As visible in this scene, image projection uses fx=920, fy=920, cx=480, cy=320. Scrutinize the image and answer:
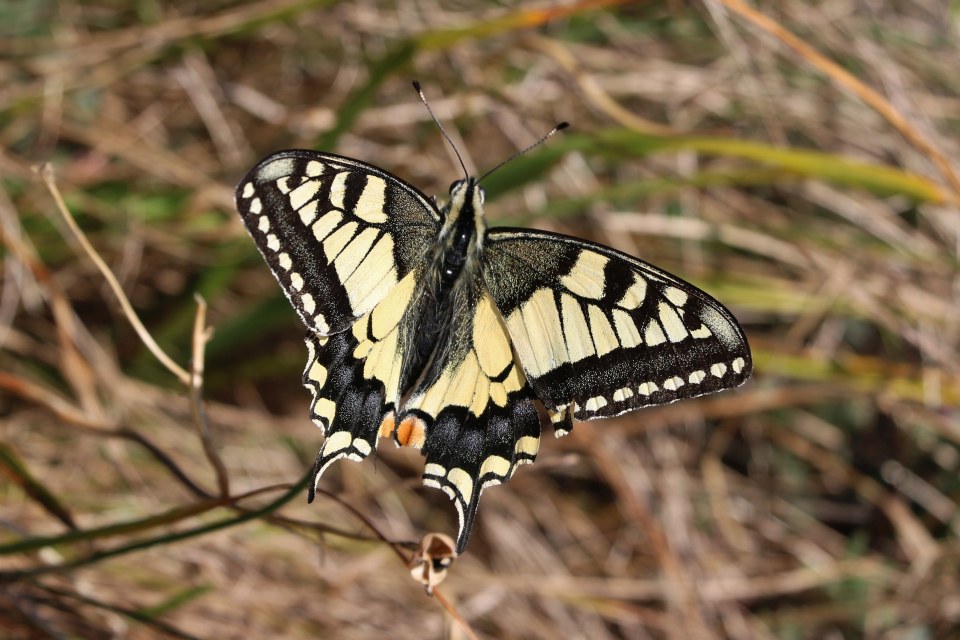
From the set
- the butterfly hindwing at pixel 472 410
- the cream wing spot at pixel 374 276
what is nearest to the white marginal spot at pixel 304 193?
the cream wing spot at pixel 374 276

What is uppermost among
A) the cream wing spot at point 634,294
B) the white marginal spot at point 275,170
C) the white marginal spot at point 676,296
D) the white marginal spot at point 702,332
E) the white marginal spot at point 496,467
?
the white marginal spot at point 275,170

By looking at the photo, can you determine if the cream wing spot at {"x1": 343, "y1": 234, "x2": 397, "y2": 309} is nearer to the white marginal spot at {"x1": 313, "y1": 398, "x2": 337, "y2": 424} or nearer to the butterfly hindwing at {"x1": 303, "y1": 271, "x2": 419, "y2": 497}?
the butterfly hindwing at {"x1": 303, "y1": 271, "x2": 419, "y2": 497}

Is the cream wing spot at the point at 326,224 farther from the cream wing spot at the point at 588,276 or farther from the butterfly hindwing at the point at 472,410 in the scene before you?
the cream wing spot at the point at 588,276

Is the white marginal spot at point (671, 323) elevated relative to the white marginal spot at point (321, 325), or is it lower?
lower

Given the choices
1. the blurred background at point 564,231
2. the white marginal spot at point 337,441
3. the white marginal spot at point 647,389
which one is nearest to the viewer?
the white marginal spot at point 337,441

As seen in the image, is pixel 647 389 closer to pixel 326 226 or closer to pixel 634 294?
pixel 634 294

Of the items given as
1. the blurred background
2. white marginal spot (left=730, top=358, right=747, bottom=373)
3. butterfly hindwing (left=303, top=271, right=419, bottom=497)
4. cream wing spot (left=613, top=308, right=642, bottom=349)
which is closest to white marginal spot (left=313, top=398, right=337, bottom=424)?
butterfly hindwing (left=303, top=271, right=419, bottom=497)

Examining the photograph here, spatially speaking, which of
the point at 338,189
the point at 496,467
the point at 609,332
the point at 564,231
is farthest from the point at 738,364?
the point at 564,231
